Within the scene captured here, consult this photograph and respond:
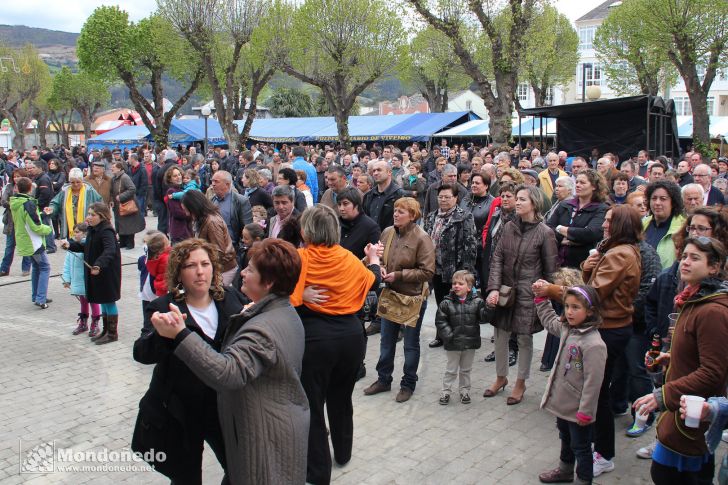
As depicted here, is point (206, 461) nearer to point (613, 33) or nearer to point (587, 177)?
point (587, 177)

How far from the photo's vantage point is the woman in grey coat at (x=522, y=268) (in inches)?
216

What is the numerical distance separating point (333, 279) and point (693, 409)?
2.16 m

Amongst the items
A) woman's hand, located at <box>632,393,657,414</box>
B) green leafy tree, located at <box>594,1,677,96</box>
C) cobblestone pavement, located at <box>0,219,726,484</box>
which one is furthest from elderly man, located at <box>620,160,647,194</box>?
green leafy tree, located at <box>594,1,677,96</box>

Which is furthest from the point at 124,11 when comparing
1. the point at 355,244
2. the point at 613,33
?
the point at 355,244

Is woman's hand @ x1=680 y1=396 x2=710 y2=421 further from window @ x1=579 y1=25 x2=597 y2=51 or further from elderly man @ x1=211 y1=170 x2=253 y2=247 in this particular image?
window @ x1=579 y1=25 x2=597 y2=51

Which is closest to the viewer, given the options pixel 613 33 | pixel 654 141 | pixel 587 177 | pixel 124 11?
pixel 587 177

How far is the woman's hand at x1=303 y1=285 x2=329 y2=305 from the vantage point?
417 cm

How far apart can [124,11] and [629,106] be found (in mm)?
27817

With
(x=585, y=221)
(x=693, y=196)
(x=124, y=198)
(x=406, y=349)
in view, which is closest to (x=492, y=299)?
(x=406, y=349)

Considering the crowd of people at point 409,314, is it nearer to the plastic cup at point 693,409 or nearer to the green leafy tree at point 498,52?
the plastic cup at point 693,409

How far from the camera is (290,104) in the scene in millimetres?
68625

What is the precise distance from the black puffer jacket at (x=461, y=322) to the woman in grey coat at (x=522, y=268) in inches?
5.6

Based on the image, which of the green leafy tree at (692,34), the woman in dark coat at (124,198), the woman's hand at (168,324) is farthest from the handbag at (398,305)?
the green leafy tree at (692,34)

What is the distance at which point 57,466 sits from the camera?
477cm
